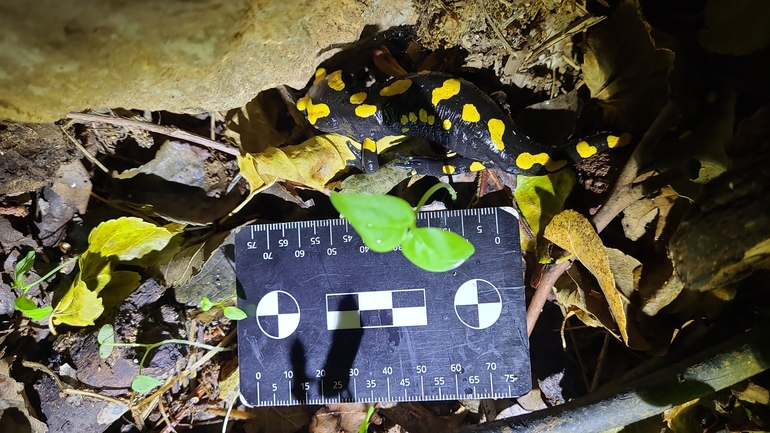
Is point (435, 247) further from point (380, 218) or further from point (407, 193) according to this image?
point (407, 193)

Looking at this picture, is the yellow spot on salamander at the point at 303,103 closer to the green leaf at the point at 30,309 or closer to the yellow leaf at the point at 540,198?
the yellow leaf at the point at 540,198

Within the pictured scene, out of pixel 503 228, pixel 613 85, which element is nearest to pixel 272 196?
pixel 503 228

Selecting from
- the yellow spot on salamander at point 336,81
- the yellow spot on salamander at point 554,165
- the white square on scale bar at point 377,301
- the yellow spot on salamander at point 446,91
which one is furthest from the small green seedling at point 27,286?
the yellow spot on salamander at point 554,165

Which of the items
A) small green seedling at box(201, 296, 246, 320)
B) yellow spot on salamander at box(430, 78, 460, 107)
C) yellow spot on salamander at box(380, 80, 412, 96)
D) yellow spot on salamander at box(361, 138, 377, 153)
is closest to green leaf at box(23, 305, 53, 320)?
small green seedling at box(201, 296, 246, 320)

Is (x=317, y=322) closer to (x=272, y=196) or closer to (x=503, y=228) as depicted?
(x=272, y=196)

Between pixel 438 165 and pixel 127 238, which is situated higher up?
pixel 438 165

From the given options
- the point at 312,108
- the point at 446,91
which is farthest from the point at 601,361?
the point at 312,108
